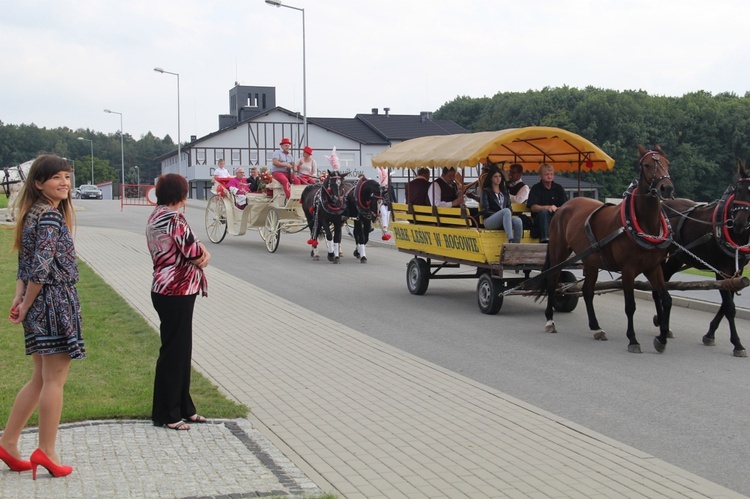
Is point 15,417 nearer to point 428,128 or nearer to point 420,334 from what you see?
point 420,334

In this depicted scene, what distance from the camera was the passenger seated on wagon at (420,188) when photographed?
14.7m

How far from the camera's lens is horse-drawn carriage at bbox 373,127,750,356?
32.7ft

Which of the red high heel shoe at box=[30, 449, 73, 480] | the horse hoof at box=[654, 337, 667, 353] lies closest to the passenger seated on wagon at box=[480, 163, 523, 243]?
the horse hoof at box=[654, 337, 667, 353]

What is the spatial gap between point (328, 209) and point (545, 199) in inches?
301

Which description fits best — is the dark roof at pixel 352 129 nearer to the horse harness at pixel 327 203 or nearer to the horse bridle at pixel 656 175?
the horse harness at pixel 327 203

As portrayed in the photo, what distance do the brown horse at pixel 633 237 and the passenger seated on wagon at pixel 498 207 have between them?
4.64 feet

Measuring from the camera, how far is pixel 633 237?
9984 millimetres

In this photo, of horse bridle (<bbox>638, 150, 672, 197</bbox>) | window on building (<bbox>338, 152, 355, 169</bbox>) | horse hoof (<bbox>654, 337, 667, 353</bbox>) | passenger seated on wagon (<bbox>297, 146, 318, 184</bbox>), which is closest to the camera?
horse bridle (<bbox>638, 150, 672, 197</bbox>)

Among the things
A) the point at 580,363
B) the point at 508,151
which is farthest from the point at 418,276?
the point at 580,363

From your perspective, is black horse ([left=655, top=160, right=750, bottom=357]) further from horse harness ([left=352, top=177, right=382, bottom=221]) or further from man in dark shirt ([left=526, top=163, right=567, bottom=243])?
horse harness ([left=352, top=177, right=382, bottom=221])

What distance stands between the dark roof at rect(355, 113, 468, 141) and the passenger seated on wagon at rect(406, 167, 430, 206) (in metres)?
68.5

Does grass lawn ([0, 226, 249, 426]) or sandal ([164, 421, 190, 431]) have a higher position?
sandal ([164, 421, 190, 431])

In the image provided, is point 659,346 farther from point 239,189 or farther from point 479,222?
point 239,189

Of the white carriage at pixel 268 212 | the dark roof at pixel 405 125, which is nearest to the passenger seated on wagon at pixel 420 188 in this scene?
the white carriage at pixel 268 212
